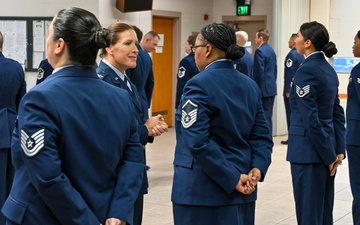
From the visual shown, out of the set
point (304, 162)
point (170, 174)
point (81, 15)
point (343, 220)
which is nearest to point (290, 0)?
point (170, 174)

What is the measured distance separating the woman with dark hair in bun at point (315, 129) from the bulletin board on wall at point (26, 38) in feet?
18.0

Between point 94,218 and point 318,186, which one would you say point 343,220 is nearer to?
point 318,186

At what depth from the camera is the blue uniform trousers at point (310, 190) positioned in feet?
14.5

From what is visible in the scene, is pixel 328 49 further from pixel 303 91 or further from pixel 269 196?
pixel 269 196

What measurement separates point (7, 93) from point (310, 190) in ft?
7.80

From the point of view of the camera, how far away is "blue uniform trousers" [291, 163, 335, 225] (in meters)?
4.41

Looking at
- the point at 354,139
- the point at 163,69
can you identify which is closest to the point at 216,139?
the point at 354,139

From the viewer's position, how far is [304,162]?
4.39 meters

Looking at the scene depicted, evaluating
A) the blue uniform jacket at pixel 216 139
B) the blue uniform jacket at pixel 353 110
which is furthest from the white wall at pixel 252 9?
the blue uniform jacket at pixel 216 139

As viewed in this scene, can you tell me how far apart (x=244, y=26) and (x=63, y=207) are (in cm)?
1084

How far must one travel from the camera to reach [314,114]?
4.20 metres

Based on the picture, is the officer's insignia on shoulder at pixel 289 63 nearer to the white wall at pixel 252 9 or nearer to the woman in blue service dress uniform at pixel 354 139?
the white wall at pixel 252 9

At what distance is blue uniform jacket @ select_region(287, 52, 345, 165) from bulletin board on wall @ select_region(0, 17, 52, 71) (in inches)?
218

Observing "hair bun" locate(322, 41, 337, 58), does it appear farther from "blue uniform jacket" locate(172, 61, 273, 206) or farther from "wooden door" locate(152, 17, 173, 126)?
"wooden door" locate(152, 17, 173, 126)
